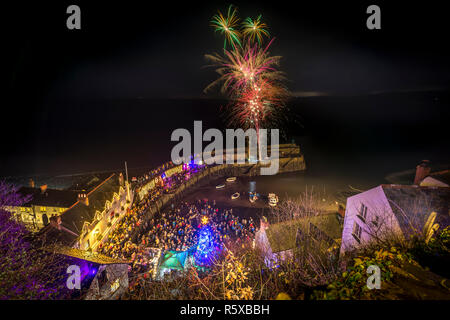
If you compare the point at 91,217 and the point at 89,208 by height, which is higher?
the point at 89,208

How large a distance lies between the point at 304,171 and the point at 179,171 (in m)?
19.9

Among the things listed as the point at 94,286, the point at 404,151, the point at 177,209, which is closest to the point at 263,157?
the point at 177,209

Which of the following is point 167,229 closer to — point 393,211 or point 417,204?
point 393,211

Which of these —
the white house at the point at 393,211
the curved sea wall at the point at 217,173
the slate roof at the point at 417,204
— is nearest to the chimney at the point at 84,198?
the curved sea wall at the point at 217,173

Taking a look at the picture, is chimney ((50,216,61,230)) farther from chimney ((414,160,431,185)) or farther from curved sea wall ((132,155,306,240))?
chimney ((414,160,431,185))

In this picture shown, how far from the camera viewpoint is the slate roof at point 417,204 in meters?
8.05

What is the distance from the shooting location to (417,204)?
8852 mm

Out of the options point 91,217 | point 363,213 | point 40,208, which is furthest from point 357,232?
point 40,208

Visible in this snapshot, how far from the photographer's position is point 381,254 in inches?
201

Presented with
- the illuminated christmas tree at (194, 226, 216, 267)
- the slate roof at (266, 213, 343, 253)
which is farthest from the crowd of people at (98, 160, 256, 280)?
the slate roof at (266, 213, 343, 253)

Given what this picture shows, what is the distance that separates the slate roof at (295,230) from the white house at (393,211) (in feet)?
3.59

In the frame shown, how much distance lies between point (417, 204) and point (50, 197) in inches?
1054

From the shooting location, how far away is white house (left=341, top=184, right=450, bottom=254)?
26.6 feet

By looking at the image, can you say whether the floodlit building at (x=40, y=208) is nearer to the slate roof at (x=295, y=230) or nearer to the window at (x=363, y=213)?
the slate roof at (x=295, y=230)
